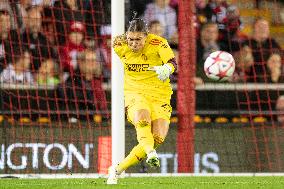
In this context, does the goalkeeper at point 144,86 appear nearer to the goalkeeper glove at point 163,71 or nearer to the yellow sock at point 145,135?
the yellow sock at point 145,135

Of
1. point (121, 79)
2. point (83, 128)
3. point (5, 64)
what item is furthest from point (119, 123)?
point (5, 64)

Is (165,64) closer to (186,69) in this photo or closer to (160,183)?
(160,183)

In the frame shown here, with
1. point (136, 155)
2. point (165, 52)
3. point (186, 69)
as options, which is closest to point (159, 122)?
point (136, 155)

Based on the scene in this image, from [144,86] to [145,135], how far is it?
2.16 ft

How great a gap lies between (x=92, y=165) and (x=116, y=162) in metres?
1.66

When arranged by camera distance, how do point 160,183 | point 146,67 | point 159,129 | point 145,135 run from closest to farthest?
point 145,135
point 159,129
point 146,67
point 160,183

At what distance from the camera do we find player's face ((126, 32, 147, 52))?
36.3ft

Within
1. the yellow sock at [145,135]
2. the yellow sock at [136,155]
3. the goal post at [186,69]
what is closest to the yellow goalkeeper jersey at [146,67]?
the yellow sock at [145,135]

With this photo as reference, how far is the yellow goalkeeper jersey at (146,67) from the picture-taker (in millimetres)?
11305

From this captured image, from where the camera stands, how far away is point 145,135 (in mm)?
10945

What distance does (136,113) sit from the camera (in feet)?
36.2

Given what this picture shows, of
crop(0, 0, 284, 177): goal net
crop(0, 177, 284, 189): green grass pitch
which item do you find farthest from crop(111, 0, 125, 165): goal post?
crop(0, 0, 284, 177): goal net

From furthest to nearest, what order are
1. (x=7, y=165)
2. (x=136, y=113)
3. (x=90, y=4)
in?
(x=90, y=4)
(x=7, y=165)
(x=136, y=113)

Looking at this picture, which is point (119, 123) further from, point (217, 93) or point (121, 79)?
point (217, 93)
